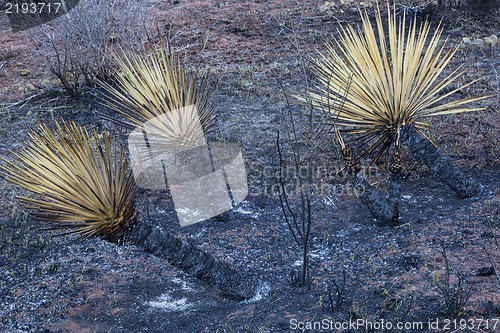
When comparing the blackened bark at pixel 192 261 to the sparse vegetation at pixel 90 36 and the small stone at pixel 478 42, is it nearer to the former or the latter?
the sparse vegetation at pixel 90 36

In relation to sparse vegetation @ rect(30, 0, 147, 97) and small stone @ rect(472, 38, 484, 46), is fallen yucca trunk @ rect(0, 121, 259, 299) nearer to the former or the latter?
sparse vegetation @ rect(30, 0, 147, 97)

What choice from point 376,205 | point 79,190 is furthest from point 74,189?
point 376,205

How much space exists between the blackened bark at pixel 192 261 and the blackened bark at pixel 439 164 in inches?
Answer: 81.5

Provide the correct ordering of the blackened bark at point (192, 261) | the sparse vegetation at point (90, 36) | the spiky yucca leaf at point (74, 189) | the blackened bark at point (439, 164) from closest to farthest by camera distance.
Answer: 1. the spiky yucca leaf at point (74, 189)
2. the blackened bark at point (192, 261)
3. the blackened bark at point (439, 164)
4. the sparse vegetation at point (90, 36)

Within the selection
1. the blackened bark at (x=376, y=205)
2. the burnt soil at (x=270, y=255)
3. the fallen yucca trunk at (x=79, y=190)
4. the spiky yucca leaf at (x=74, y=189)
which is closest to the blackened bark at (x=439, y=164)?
the burnt soil at (x=270, y=255)

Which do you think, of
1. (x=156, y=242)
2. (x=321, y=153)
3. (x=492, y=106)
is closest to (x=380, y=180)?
(x=321, y=153)

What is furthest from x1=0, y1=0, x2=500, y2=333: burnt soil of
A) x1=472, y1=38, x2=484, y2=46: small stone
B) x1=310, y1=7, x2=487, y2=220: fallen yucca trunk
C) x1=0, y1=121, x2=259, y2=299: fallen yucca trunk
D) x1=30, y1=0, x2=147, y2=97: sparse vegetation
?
x1=472, y1=38, x2=484, y2=46: small stone

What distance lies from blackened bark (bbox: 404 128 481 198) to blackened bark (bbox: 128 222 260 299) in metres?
2.07

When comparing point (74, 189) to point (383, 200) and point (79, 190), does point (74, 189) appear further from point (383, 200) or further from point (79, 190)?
point (383, 200)

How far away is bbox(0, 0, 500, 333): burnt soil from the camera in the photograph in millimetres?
3479

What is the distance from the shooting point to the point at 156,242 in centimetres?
332

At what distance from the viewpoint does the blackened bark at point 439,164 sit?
4480 mm

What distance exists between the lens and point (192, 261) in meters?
3.52

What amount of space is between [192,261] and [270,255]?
1.09 m
